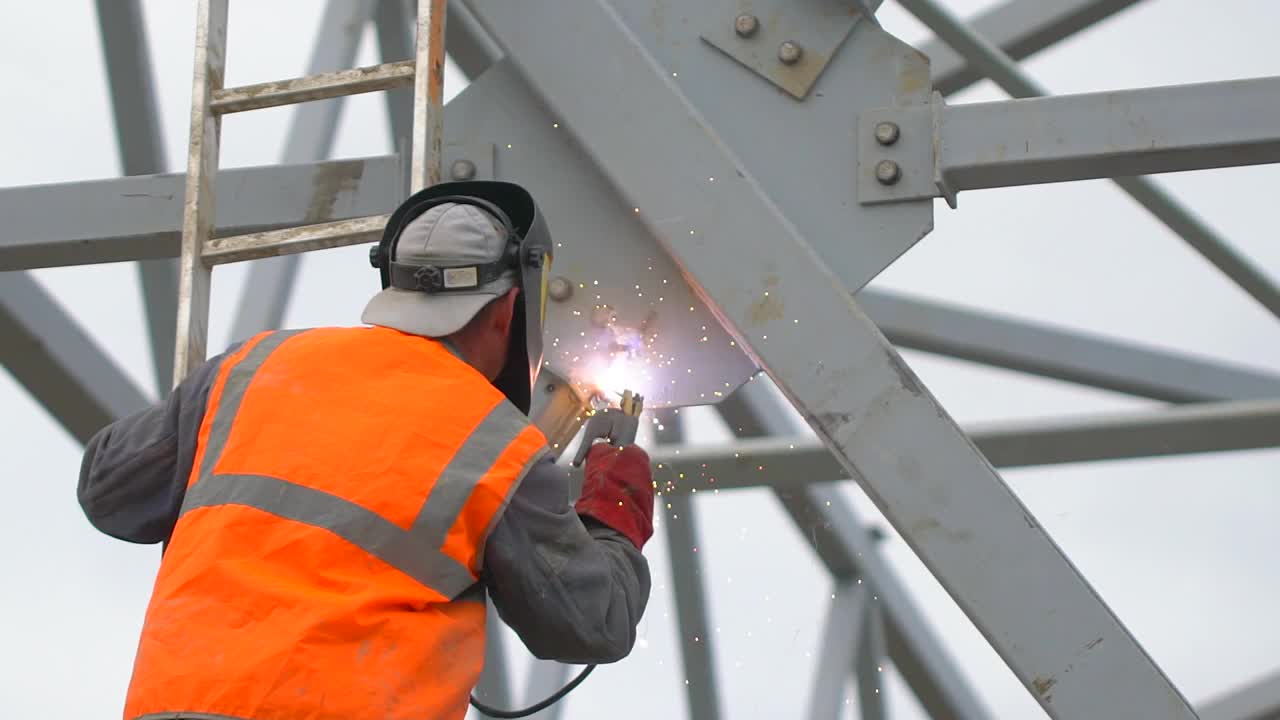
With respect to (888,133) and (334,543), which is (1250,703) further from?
(334,543)

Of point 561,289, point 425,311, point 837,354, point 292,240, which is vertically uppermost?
point 292,240

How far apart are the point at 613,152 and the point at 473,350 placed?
815mm

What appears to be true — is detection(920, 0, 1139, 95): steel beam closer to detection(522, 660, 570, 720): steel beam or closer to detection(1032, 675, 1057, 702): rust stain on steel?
detection(522, 660, 570, 720): steel beam

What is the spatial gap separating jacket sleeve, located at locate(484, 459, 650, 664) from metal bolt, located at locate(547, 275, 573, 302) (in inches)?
45.8

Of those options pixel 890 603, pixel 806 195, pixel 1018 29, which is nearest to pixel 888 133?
pixel 806 195

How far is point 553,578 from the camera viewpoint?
8.87 ft

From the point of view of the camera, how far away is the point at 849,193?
12.4 ft

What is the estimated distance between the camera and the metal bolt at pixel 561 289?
3.92 m

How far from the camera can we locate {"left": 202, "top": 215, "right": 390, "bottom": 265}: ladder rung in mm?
3479

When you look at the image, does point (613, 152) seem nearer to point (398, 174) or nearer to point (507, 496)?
point (398, 174)

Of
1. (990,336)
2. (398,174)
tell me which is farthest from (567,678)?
(398,174)

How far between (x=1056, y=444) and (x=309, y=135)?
2.27 m

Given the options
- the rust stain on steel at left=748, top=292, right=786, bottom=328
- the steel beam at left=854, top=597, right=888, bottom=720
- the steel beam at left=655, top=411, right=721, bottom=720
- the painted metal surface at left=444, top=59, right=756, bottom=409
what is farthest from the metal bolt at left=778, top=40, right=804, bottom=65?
the steel beam at left=854, top=597, right=888, bottom=720

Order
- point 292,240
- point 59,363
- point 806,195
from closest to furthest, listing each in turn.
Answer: point 292,240
point 806,195
point 59,363
